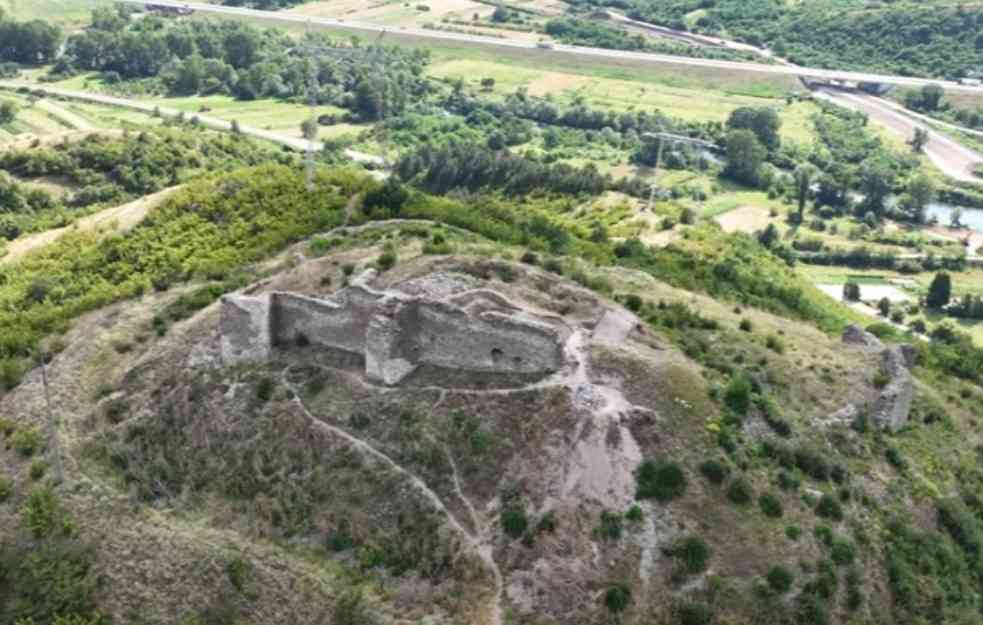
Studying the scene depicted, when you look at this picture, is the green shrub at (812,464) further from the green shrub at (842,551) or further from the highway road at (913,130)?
the highway road at (913,130)

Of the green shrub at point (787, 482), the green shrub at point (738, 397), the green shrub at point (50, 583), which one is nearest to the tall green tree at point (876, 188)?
the green shrub at point (738, 397)

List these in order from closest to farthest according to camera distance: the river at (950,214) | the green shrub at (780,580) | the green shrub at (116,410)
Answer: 1. the green shrub at (780,580)
2. the green shrub at (116,410)
3. the river at (950,214)

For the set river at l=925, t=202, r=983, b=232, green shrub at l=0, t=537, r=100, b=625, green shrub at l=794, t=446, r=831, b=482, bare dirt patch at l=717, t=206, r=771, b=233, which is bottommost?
river at l=925, t=202, r=983, b=232

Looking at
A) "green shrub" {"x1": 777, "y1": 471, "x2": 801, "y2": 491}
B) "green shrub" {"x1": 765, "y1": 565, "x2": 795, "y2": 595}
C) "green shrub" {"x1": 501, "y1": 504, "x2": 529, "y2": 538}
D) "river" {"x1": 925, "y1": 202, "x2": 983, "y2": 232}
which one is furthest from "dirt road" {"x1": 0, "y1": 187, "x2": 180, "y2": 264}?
"river" {"x1": 925, "y1": 202, "x2": 983, "y2": 232}

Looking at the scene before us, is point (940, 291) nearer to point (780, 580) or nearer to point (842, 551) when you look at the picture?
point (842, 551)

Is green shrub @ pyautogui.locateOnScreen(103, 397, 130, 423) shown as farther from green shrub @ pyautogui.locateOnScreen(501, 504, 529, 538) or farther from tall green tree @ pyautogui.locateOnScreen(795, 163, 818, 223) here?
tall green tree @ pyautogui.locateOnScreen(795, 163, 818, 223)

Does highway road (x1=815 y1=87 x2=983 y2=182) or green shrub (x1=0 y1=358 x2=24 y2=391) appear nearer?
green shrub (x1=0 y1=358 x2=24 y2=391)

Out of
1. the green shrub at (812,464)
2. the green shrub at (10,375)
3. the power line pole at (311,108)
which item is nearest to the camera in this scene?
the green shrub at (812,464)

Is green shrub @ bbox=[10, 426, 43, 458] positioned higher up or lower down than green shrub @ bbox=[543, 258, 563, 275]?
lower down
